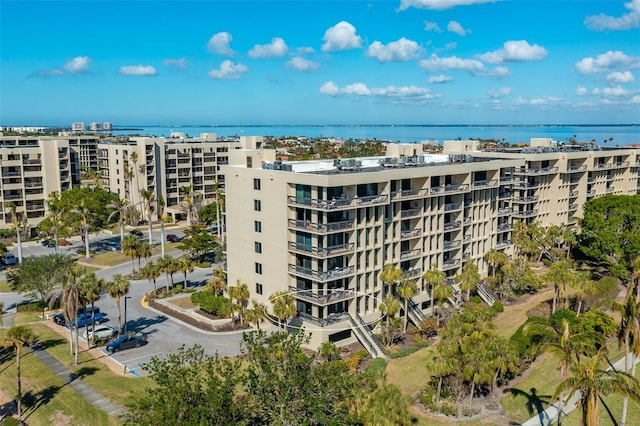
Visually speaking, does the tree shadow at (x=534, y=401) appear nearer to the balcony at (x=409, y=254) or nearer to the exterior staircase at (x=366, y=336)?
the exterior staircase at (x=366, y=336)

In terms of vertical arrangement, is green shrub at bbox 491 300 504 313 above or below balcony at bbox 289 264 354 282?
below

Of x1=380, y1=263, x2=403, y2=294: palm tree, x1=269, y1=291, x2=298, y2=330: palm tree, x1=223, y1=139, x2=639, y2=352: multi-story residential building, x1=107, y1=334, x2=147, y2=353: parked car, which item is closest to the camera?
x1=269, y1=291, x2=298, y2=330: palm tree

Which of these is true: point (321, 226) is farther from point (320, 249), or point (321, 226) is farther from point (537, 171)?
point (537, 171)

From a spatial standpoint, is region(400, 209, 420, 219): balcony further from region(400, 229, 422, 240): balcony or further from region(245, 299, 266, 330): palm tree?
region(245, 299, 266, 330): palm tree

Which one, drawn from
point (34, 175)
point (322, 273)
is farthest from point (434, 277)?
point (34, 175)

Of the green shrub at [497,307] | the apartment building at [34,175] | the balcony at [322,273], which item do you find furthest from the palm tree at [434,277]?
the apartment building at [34,175]

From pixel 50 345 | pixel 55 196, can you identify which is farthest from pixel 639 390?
pixel 55 196

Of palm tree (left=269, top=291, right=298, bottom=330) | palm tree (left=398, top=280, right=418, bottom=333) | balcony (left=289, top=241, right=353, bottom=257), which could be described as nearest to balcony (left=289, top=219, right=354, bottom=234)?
balcony (left=289, top=241, right=353, bottom=257)
